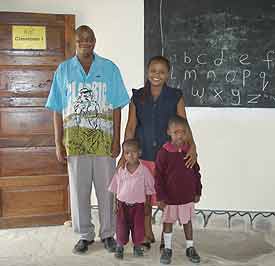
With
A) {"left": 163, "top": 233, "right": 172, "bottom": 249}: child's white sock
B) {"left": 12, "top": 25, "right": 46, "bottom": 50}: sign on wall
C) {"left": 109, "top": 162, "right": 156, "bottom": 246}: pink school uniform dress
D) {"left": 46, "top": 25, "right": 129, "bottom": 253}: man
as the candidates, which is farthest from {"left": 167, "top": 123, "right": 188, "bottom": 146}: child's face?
{"left": 12, "top": 25, "right": 46, "bottom": 50}: sign on wall

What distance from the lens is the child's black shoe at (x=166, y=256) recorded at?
8.42 ft

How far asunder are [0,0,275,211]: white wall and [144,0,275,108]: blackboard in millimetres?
104

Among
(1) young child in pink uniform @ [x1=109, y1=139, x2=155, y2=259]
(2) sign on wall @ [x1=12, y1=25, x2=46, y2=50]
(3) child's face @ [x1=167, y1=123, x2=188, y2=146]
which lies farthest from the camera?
(2) sign on wall @ [x1=12, y1=25, x2=46, y2=50]

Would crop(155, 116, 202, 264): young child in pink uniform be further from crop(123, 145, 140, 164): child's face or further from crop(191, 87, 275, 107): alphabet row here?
crop(191, 87, 275, 107): alphabet row

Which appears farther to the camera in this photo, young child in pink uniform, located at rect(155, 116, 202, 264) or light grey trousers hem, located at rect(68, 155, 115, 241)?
light grey trousers hem, located at rect(68, 155, 115, 241)

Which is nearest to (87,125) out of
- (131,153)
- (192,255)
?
(131,153)

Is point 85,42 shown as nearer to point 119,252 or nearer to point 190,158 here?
point 190,158

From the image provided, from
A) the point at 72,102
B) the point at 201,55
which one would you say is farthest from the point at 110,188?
the point at 201,55

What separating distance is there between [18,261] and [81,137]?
2.92 feet

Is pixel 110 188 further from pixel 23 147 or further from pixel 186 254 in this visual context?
pixel 23 147

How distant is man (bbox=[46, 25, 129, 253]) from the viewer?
104 inches

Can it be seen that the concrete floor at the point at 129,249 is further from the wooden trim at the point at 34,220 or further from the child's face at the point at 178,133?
the child's face at the point at 178,133

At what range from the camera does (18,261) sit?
261cm

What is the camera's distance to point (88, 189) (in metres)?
2.77
